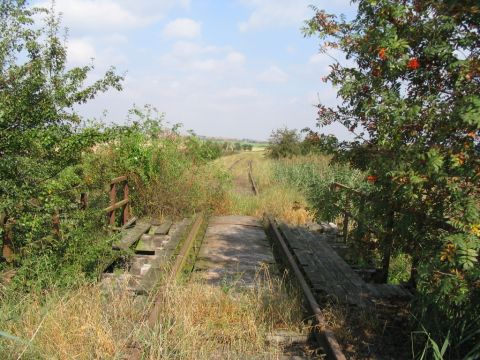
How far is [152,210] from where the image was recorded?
12.4m

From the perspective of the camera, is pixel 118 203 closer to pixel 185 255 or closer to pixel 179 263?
pixel 185 255

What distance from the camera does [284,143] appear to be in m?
36.6

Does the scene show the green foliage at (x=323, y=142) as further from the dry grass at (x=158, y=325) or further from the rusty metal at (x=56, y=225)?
the rusty metal at (x=56, y=225)

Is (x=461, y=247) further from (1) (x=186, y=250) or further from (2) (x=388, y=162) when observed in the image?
(1) (x=186, y=250)

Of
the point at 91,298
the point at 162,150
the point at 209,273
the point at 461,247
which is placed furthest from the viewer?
the point at 162,150

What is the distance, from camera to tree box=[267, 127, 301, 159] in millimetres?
35656

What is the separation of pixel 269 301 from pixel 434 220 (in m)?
2.15

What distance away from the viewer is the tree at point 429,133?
3.79 m

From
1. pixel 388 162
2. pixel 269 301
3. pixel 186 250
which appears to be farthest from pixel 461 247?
pixel 186 250

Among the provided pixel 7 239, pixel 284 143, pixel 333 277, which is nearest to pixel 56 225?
pixel 7 239

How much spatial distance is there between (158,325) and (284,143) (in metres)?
32.4

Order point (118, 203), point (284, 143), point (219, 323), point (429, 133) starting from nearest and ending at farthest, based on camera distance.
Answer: point (429, 133) < point (219, 323) < point (118, 203) < point (284, 143)

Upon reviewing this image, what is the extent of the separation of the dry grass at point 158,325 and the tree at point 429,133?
1663 millimetres

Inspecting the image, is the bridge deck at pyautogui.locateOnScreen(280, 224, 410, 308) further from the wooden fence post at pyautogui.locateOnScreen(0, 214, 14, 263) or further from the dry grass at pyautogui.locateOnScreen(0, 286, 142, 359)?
the wooden fence post at pyautogui.locateOnScreen(0, 214, 14, 263)
